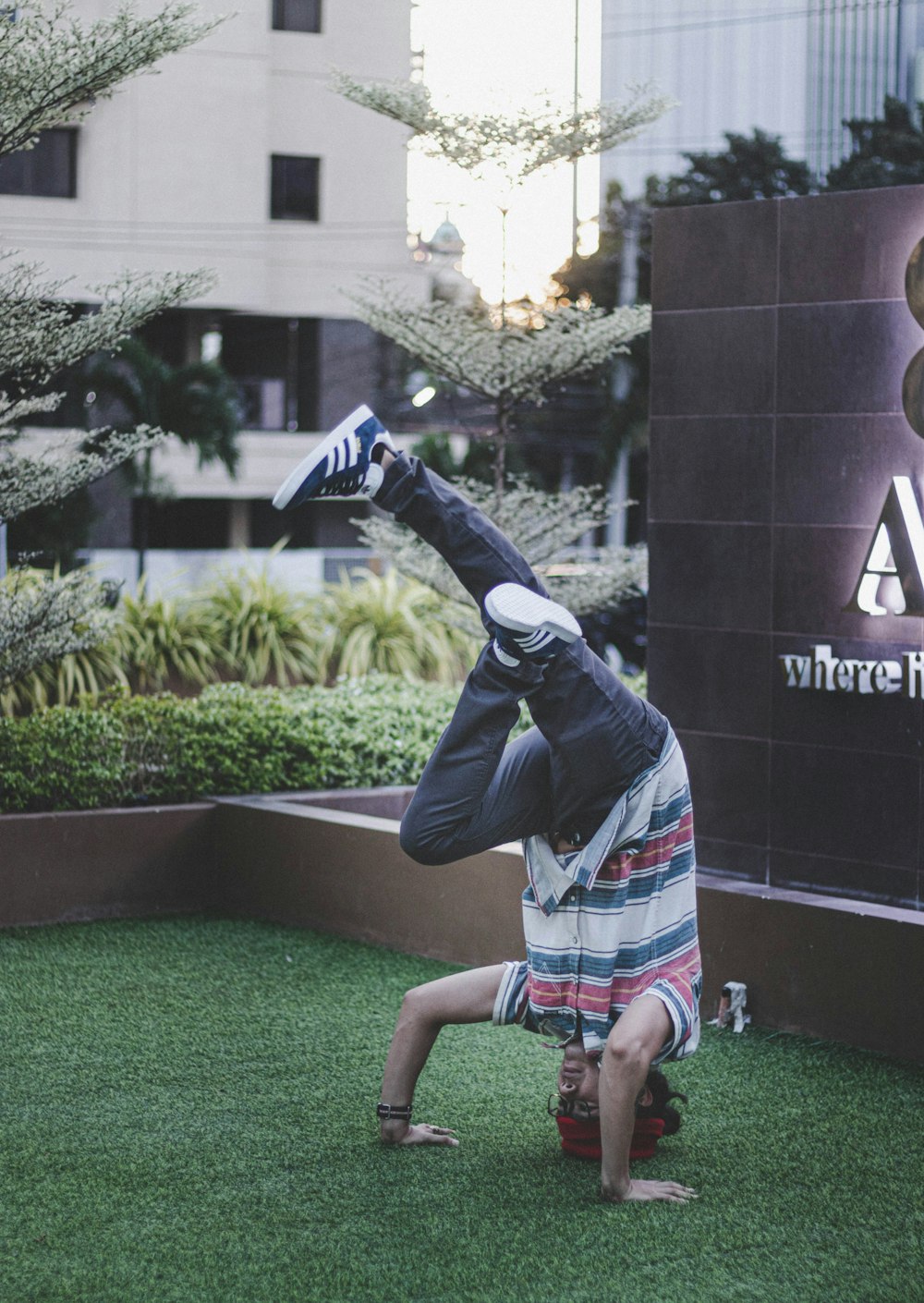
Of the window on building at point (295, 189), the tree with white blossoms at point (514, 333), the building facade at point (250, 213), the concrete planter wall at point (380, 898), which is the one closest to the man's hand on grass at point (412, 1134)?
the concrete planter wall at point (380, 898)

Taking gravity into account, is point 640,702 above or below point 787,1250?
above

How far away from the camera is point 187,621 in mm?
10695

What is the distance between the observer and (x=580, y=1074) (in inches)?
158

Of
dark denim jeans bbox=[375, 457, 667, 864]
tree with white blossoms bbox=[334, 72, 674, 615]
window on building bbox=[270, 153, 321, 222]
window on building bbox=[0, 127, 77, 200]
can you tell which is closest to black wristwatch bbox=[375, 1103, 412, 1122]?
dark denim jeans bbox=[375, 457, 667, 864]

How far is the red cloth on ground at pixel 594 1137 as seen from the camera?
411cm

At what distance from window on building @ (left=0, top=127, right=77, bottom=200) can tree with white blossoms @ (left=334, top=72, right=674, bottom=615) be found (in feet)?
35.5

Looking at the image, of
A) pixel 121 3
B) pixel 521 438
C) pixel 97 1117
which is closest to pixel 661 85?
pixel 121 3

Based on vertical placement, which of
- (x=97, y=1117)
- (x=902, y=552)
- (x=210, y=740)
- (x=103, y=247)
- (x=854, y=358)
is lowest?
(x=97, y=1117)

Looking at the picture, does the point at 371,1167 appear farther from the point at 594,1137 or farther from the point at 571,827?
the point at 571,827

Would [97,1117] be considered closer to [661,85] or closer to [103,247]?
[661,85]

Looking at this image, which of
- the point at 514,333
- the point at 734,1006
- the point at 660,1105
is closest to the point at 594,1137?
the point at 660,1105

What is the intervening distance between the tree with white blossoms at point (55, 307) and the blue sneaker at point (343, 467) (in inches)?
125

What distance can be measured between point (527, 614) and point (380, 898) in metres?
3.08

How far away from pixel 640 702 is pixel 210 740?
3634 millimetres
